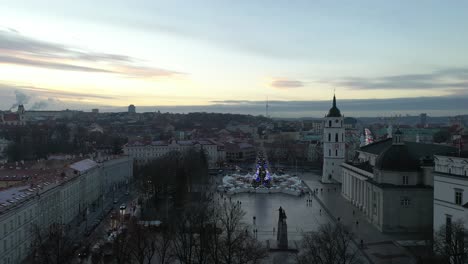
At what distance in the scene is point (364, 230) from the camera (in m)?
37.8

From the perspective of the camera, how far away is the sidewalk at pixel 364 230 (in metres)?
29.8

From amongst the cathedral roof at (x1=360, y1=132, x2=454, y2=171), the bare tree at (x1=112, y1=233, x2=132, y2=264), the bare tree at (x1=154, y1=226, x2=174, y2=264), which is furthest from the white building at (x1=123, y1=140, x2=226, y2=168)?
the bare tree at (x1=112, y1=233, x2=132, y2=264)

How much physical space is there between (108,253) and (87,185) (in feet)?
77.0

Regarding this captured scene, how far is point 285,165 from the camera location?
99188mm

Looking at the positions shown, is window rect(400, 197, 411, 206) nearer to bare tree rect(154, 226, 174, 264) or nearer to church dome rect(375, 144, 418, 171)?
church dome rect(375, 144, 418, 171)

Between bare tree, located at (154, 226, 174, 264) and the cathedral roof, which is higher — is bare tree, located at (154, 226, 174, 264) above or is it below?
below

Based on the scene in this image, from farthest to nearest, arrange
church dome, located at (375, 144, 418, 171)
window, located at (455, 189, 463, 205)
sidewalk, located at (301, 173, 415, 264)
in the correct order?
church dome, located at (375, 144, 418, 171)
sidewalk, located at (301, 173, 415, 264)
window, located at (455, 189, 463, 205)

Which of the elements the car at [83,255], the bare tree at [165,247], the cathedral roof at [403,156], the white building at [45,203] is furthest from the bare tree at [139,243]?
the cathedral roof at [403,156]

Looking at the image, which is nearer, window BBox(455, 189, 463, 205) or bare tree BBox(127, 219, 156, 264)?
bare tree BBox(127, 219, 156, 264)

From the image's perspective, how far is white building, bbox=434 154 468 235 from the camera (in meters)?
29.1

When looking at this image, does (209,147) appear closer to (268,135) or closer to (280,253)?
(268,135)

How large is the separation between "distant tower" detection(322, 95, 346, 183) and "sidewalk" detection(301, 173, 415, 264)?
5074 mm

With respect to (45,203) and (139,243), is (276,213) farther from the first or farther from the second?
(139,243)

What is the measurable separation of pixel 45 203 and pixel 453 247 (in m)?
26.6
